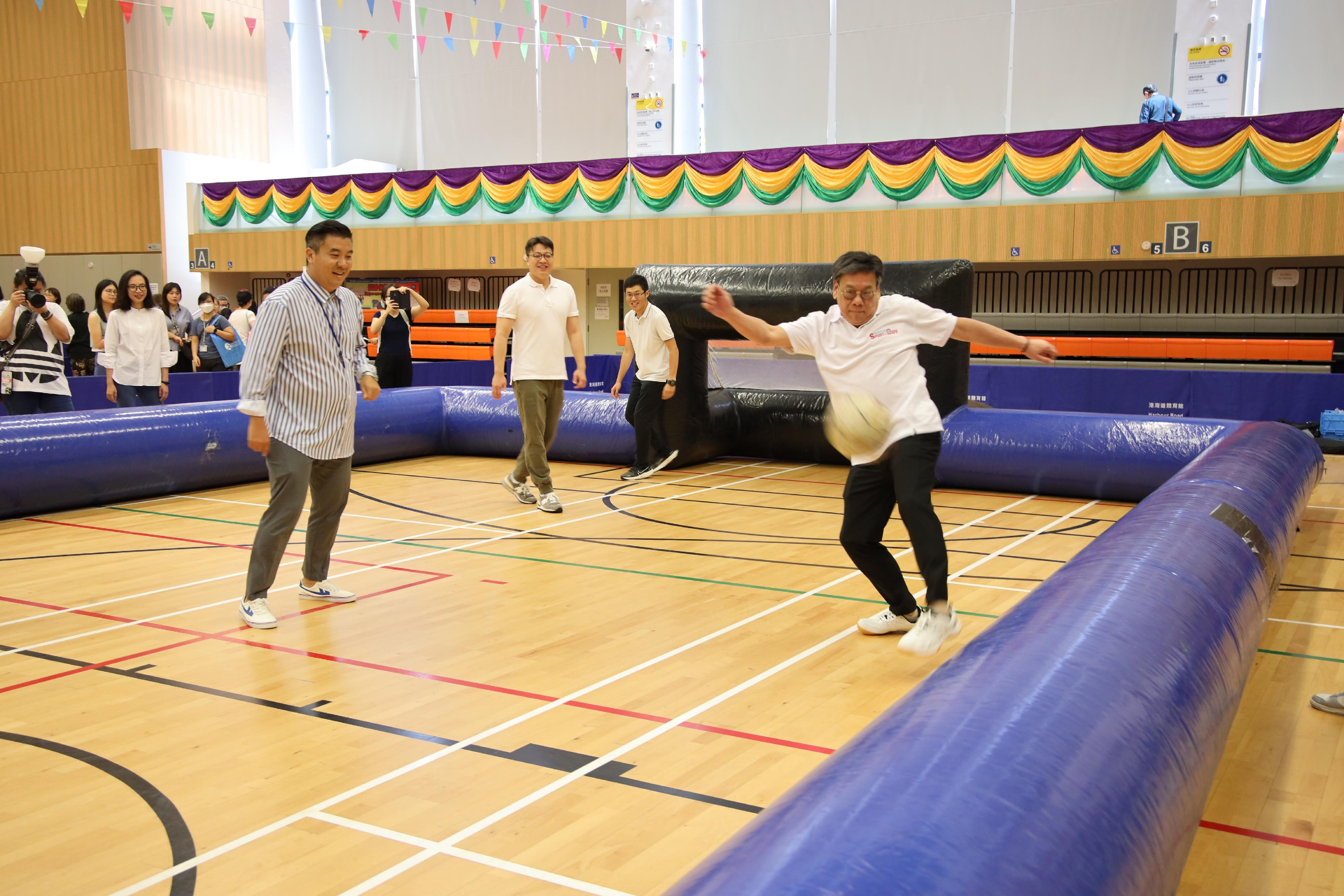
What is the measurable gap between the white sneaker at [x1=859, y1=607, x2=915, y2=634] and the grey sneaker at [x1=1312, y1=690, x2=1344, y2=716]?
1541 mm

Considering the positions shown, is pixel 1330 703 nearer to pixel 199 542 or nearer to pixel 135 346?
pixel 199 542

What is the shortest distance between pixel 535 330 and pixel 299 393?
2785mm

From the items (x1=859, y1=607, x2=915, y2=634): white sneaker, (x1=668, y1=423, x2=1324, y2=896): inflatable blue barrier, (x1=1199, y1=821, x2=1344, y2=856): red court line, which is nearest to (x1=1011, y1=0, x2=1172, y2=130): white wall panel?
(x1=859, y1=607, x2=915, y2=634): white sneaker

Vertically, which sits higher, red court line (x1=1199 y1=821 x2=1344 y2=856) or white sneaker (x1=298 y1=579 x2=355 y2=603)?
white sneaker (x1=298 y1=579 x2=355 y2=603)

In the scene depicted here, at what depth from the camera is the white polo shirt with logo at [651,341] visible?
361 inches

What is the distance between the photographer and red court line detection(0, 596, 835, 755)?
367 centimetres

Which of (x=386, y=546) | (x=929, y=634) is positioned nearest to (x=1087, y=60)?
(x=386, y=546)

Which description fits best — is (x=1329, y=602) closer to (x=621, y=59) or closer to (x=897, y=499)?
(x=897, y=499)

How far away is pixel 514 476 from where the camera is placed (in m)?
8.28

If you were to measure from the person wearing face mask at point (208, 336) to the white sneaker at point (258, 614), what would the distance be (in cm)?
921

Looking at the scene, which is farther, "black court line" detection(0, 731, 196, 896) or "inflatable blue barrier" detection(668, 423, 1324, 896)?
"black court line" detection(0, 731, 196, 896)

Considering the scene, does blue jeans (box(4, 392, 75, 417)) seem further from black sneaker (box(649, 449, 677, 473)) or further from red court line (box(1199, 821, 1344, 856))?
red court line (box(1199, 821, 1344, 856))

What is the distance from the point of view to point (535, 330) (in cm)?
748

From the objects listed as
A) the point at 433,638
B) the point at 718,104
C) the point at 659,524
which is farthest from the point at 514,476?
the point at 718,104
